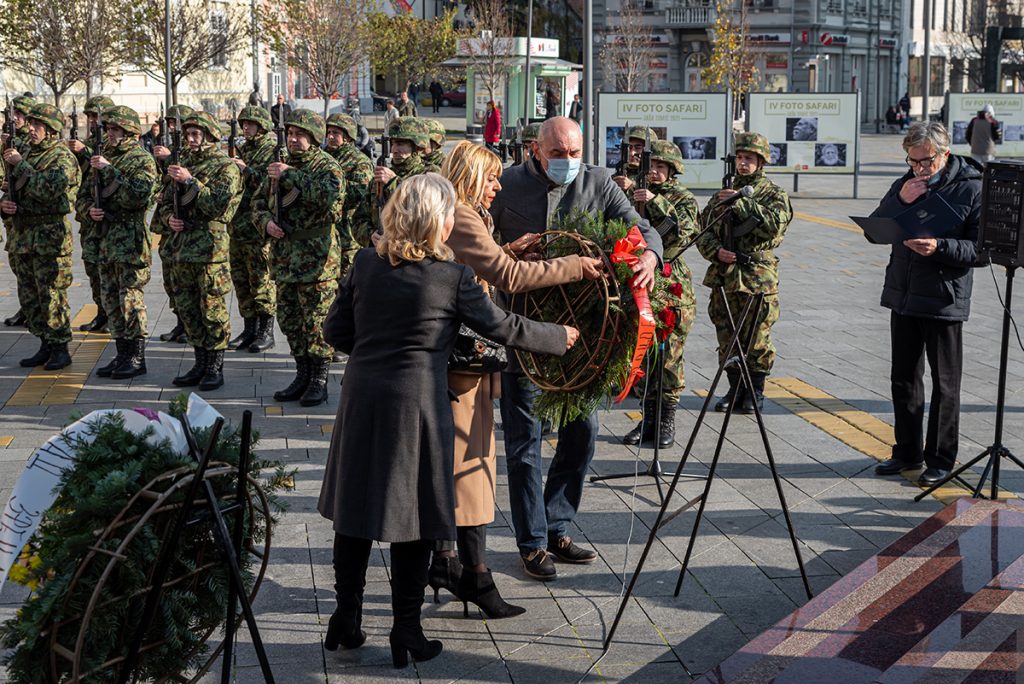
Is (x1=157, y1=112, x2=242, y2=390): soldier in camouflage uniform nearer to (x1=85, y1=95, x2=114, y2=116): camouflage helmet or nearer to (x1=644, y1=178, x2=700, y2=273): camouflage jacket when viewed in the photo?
(x1=85, y1=95, x2=114, y2=116): camouflage helmet

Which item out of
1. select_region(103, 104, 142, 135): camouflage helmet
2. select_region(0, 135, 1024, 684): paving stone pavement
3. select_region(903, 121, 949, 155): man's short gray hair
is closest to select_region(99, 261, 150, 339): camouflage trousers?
select_region(0, 135, 1024, 684): paving stone pavement

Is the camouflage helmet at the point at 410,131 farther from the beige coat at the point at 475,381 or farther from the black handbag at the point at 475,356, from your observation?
the black handbag at the point at 475,356

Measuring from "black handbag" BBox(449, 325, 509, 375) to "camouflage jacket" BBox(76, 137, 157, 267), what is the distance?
19.3 ft

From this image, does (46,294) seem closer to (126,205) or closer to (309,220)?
(126,205)

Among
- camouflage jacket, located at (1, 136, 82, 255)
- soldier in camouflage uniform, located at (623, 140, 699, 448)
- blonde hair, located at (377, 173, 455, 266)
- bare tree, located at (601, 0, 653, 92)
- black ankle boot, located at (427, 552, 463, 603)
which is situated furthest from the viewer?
bare tree, located at (601, 0, 653, 92)

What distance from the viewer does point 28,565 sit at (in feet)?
14.0

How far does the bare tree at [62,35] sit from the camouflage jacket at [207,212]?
2523 centimetres

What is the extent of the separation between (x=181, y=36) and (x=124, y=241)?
98.3ft

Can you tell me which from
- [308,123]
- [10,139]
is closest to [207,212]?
[308,123]

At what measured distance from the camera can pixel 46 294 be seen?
1109 centimetres

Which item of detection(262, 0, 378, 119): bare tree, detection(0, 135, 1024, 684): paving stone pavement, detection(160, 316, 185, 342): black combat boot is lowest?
detection(0, 135, 1024, 684): paving stone pavement

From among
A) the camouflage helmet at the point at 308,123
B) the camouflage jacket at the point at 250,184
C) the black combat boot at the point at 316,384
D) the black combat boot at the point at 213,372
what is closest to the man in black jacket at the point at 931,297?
the black combat boot at the point at 316,384

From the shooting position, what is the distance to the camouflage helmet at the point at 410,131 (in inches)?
412

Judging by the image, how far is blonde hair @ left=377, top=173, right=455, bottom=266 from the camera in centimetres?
502
